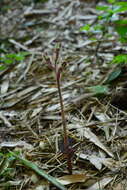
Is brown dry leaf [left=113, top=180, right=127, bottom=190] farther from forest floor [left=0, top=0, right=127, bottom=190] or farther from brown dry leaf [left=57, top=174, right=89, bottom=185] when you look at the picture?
brown dry leaf [left=57, top=174, right=89, bottom=185]

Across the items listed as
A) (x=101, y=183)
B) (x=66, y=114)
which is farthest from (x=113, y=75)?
(x=101, y=183)

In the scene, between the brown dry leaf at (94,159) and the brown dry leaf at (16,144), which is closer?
the brown dry leaf at (94,159)

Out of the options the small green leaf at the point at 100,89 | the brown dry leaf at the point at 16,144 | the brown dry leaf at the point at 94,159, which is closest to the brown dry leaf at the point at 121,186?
the brown dry leaf at the point at 94,159

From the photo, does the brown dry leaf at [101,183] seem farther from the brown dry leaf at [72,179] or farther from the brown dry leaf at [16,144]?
the brown dry leaf at [16,144]

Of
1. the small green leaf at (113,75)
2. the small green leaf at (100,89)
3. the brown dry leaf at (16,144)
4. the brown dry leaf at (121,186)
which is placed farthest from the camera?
the small green leaf at (113,75)

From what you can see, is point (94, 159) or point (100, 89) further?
point (100, 89)

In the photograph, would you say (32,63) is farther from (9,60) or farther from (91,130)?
(91,130)

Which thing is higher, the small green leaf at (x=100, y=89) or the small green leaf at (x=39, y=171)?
the small green leaf at (x=100, y=89)

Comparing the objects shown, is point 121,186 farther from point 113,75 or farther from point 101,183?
point 113,75
